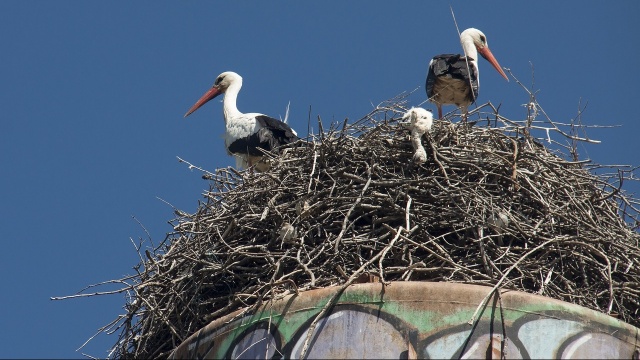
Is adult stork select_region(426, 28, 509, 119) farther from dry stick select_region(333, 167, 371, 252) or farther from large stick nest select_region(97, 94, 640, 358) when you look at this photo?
dry stick select_region(333, 167, 371, 252)

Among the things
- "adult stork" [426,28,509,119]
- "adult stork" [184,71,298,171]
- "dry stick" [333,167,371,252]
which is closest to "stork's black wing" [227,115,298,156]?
"adult stork" [184,71,298,171]

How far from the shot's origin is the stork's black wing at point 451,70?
13477mm

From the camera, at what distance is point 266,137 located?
43.8 feet

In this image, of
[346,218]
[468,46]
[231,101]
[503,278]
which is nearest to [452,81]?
[468,46]

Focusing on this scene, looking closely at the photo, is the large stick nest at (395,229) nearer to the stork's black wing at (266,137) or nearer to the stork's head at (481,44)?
the stork's black wing at (266,137)

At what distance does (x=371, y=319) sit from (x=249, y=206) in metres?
1.86

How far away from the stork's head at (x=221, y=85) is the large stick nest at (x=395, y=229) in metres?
6.02

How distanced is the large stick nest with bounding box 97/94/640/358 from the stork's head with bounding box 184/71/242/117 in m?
6.02

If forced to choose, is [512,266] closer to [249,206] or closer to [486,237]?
[486,237]

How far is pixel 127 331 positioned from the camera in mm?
10180

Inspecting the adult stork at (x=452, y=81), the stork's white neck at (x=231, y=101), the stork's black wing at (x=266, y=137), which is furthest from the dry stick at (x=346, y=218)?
the stork's white neck at (x=231, y=101)

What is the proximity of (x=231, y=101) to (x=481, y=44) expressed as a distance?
3073 millimetres

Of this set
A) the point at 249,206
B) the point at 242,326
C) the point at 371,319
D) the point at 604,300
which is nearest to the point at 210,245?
the point at 249,206

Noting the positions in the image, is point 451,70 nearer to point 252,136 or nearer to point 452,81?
point 452,81
